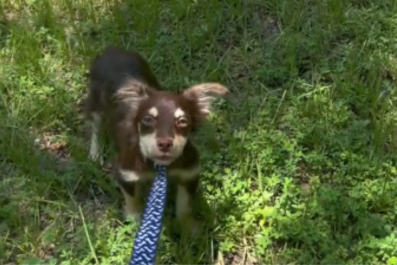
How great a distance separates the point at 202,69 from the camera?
5074 millimetres

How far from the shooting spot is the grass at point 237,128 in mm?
3973

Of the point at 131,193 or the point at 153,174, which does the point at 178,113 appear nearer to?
the point at 153,174

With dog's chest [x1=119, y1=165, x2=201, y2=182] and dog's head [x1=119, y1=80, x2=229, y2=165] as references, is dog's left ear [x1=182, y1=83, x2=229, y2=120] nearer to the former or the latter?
dog's head [x1=119, y1=80, x2=229, y2=165]

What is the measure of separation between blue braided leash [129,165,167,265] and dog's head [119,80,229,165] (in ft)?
0.43

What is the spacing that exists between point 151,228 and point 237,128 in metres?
1.46

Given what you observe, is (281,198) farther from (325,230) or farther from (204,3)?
(204,3)

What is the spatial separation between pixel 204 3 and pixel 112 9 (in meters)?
0.68

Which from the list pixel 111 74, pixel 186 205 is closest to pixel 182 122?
pixel 186 205

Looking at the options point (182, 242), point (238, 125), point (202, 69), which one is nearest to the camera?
point (182, 242)

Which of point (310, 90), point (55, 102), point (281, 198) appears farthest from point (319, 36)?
point (55, 102)

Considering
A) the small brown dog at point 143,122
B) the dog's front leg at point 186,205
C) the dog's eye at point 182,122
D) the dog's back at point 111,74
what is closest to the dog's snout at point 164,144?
the small brown dog at point 143,122

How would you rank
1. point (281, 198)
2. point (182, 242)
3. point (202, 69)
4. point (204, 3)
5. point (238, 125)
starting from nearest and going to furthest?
point (182, 242)
point (281, 198)
point (238, 125)
point (202, 69)
point (204, 3)

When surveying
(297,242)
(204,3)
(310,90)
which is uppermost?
(204,3)

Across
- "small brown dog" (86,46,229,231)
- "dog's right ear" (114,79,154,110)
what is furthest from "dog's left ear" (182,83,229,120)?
"dog's right ear" (114,79,154,110)
